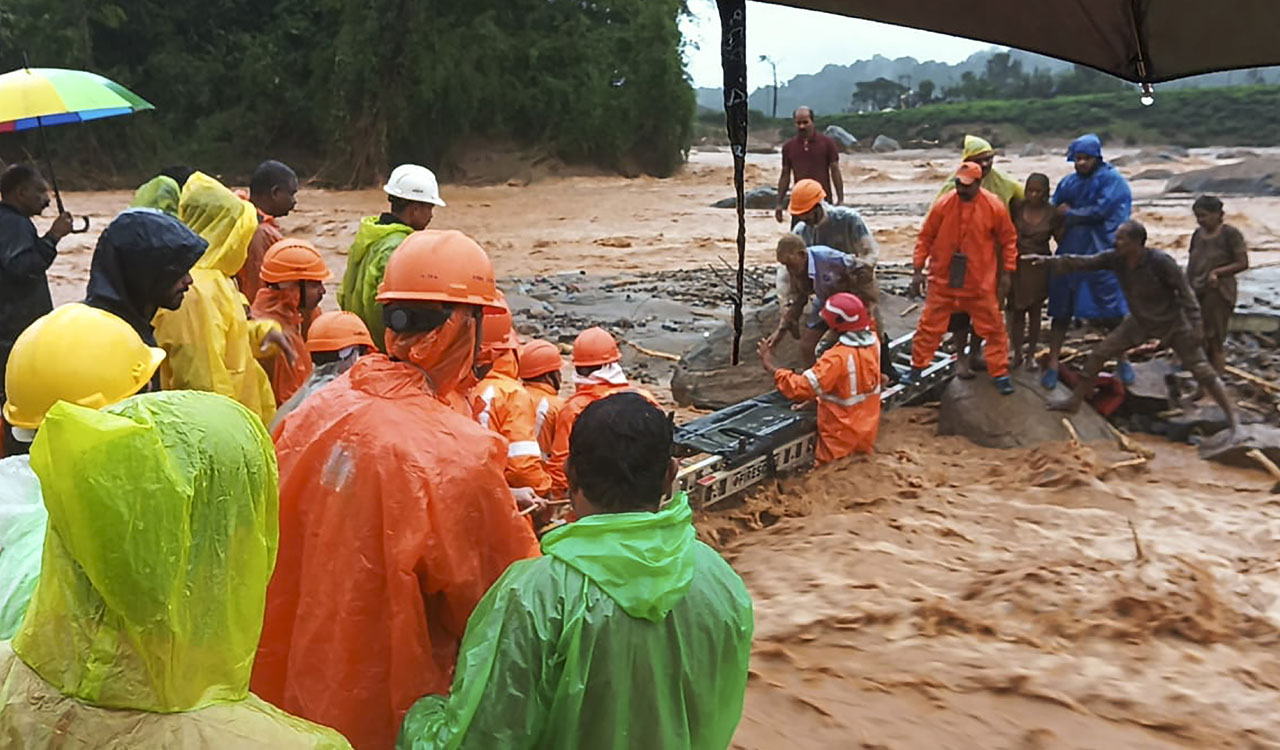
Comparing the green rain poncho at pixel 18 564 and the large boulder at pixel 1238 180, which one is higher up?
the green rain poncho at pixel 18 564

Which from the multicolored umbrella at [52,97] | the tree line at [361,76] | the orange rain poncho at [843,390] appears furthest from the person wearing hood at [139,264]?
the tree line at [361,76]

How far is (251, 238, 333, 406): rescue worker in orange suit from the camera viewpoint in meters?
4.87

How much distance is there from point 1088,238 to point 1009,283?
691 mm

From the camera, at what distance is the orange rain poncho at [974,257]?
693 cm

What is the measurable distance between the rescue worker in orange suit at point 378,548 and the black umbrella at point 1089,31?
2.60 feet

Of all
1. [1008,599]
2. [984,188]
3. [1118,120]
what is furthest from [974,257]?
[1118,120]

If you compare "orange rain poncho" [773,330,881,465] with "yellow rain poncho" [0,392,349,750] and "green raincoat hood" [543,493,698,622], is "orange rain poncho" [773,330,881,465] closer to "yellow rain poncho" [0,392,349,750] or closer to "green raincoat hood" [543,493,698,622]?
"green raincoat hood" [543,493,698,622]

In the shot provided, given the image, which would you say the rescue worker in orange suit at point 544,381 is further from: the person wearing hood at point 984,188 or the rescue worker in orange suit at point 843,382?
the person wearing hood at point 984,188

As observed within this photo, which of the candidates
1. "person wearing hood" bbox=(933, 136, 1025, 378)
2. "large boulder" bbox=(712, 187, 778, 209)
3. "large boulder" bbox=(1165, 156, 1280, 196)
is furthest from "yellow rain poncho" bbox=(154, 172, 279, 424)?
"large boulder" bbox=(1165, 156, 1280, 196)

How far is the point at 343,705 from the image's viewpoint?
6.94ft

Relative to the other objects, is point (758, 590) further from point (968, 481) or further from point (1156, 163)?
point (1156, 163)

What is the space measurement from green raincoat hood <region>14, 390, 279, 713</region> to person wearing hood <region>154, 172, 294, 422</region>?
8.72 feet

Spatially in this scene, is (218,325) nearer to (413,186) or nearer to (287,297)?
(287,297)

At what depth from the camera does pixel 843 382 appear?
6.05 meters
